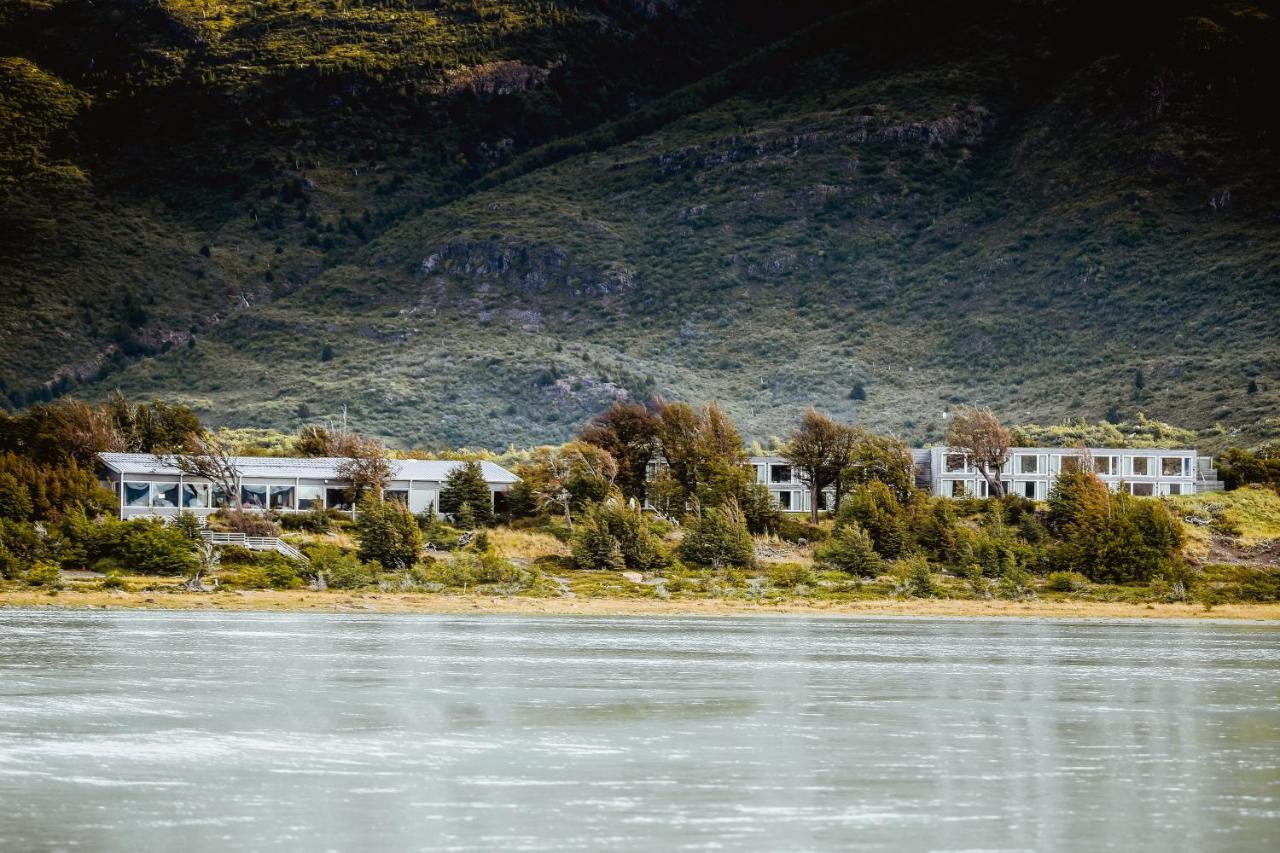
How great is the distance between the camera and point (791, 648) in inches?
2202

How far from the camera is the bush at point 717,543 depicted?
82.9 metres

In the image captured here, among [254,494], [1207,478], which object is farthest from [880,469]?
[254,494]

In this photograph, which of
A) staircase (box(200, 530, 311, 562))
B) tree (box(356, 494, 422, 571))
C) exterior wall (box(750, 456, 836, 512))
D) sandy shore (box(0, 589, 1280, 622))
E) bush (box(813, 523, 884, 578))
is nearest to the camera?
sandy shore (box(0, 589, 1280, 622))

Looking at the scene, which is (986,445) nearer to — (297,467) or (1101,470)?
(1101,470)

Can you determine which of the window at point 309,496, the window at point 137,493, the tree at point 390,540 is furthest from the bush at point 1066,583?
the window at point 137,493

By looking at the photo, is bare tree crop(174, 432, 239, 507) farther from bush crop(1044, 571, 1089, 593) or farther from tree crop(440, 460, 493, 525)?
bush crop(1044, 571, 1089, 593)

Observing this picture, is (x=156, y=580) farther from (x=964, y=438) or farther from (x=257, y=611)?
(x=964, y=438)

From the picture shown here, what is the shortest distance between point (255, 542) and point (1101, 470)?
50.9 metres

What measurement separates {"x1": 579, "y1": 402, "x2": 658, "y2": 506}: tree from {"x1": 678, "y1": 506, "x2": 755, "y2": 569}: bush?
44.2 feet

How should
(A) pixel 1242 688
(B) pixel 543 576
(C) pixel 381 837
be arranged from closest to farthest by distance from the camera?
1. (C) pixel 381 837
2. (A) pixel 1242 688
3. (B) pixel 543 576

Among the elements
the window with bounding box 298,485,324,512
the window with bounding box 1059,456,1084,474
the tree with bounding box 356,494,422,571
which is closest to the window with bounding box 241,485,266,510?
the window with bounding box 298,485,324,512

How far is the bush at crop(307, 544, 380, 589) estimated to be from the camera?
7575 cm

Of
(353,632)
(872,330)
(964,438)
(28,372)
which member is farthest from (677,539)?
(28,372)

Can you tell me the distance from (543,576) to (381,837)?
55.1 metres
